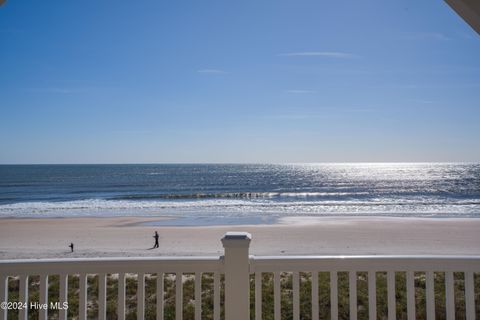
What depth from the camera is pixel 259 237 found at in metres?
14.7

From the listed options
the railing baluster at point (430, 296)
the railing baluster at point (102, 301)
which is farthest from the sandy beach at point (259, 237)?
the railing baluster at point (102, 301)

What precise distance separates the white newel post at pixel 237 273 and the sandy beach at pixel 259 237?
9.77 metres

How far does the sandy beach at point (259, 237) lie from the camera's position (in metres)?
12.3

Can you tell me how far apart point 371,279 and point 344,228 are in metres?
15.5

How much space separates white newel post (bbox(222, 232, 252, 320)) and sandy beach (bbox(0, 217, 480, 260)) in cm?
977

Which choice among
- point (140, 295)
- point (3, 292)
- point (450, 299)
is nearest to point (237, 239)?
point (140, 295)

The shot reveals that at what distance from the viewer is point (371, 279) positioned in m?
2.16

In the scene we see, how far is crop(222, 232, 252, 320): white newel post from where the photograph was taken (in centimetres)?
212

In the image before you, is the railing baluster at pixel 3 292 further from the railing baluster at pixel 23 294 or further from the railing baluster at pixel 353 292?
the railing baluster at pixel 353 292

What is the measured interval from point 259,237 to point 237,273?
42.0 ft

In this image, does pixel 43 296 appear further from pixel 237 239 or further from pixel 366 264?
pixel 366 264

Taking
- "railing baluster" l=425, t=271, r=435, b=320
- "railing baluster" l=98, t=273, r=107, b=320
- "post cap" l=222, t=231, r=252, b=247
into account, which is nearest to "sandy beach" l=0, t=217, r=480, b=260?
"railing baluster" l=425, t=271, r=435, b=320

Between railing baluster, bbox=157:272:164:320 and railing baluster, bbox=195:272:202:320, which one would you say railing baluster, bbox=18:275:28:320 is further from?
railing baluster, bbox=195:272:202:320

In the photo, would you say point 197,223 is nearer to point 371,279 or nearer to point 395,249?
point 395,249
